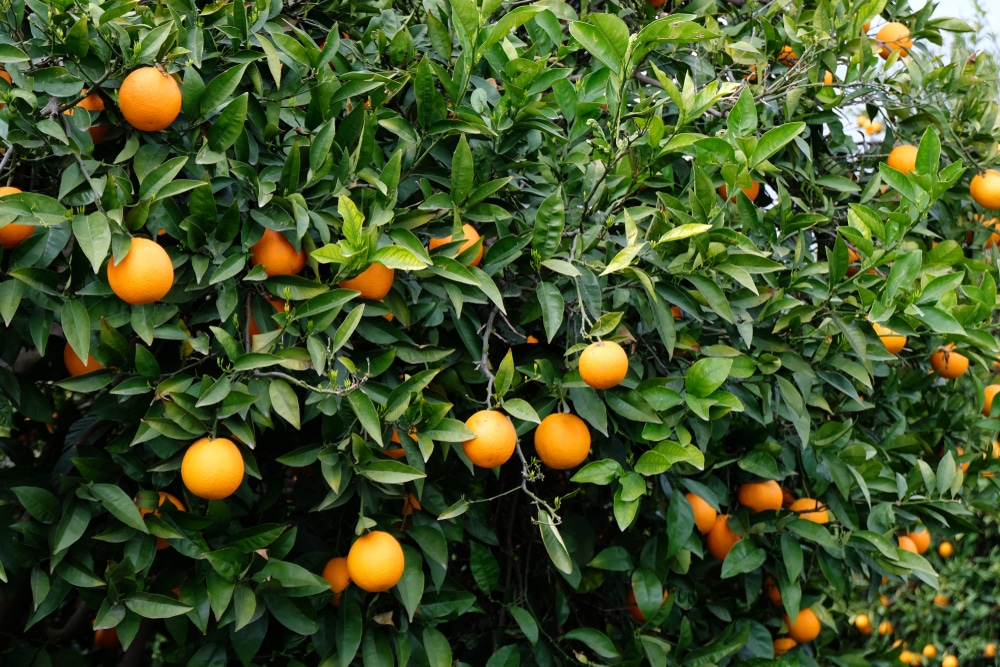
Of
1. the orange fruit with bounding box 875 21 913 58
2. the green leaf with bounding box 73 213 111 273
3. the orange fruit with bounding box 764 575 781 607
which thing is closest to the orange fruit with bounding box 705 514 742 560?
the orange fruit with bounding box 764 575 781 607

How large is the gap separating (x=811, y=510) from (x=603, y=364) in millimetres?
835

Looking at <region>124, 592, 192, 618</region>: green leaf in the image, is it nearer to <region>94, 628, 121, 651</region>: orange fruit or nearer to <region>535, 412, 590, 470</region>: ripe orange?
<region>535, 412, 590, 470</region>: ripe orange

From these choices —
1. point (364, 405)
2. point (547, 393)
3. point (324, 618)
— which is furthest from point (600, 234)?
point (324, 618)

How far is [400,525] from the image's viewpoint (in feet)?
5.43

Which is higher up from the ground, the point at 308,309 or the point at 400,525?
the point at 308,309

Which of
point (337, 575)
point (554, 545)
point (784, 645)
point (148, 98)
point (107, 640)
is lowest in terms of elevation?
point (107, 640)

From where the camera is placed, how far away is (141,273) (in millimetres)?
1310

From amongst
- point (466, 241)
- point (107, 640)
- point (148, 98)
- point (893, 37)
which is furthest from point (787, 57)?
point (107, 640)

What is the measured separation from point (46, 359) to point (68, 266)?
45 cm

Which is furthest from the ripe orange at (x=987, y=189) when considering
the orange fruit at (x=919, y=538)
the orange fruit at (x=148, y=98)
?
the orange fruit at (x=148, y=98)

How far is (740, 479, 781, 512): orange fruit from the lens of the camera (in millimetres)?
1928

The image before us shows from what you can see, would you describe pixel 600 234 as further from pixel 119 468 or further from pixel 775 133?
pixel 119 468

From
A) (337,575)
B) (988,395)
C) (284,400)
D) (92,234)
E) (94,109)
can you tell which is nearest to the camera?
(92,234)

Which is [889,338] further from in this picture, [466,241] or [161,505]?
[161,505]
